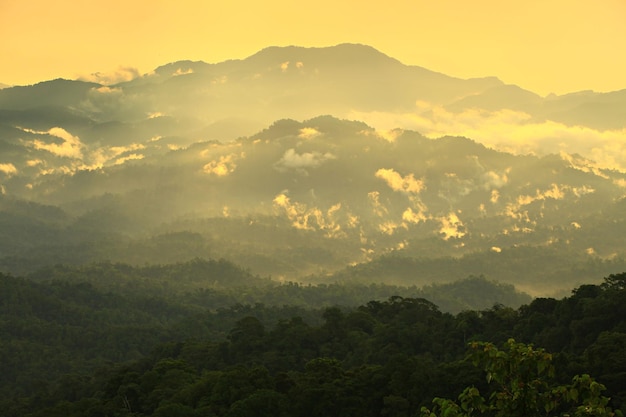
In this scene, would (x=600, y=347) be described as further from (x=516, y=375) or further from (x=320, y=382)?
(x=516, y=375)

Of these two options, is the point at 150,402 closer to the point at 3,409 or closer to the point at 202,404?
the point at 202,404

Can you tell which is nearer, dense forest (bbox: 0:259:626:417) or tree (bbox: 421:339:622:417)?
tree (bbox: 421:339:622:417)

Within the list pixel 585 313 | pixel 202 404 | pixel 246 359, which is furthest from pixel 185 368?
pixel 585 313

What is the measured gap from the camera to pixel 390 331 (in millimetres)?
142875

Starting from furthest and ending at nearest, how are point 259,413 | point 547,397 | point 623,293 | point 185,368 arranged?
point 185,368 → point 623,293 → point 259,413 → point 547,397

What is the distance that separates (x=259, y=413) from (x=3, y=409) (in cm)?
5911

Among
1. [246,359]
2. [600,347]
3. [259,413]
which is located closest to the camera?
[600,347]

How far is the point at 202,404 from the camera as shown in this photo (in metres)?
108

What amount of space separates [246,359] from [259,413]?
149 ft

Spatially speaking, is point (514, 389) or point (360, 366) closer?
point (514, 389)

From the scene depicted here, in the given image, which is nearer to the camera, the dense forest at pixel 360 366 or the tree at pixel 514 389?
the tree at pixel 514 389

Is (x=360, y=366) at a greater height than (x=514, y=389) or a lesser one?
lesser

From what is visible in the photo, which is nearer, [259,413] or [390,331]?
[259,413]

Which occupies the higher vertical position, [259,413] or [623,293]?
[623,293]
